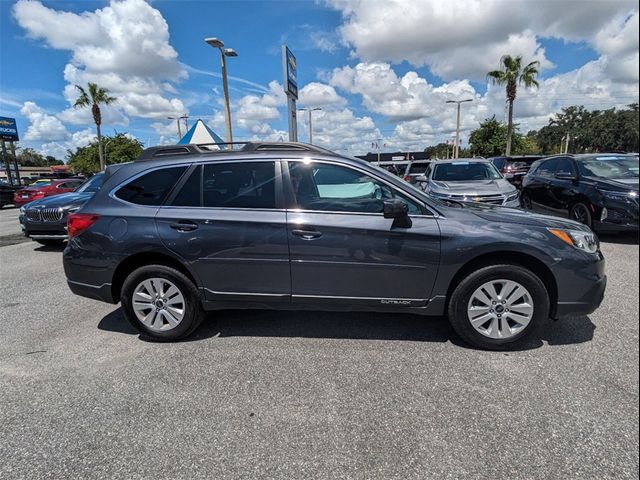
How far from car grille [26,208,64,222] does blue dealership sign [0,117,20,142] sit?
3848 cm

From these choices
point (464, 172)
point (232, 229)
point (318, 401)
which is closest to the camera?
point (318, 401)

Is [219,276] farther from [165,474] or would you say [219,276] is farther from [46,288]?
[46,288]

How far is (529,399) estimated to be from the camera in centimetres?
275

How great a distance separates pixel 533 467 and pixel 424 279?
5.13 ft

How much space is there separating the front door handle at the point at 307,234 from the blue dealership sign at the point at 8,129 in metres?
45.6

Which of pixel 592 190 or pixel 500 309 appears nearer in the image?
pixel 500 309

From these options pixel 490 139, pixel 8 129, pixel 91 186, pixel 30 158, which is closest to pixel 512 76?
pixel 490 139

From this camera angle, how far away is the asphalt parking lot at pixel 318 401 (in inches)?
88.1

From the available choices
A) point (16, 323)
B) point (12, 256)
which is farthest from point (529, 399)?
point (12, 256)

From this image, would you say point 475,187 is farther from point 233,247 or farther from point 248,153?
point 233,247

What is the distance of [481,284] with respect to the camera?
11.1 feet

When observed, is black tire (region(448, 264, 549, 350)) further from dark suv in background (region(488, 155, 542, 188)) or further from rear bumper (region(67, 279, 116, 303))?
dark suv in background (region(488, 155, 542, 188))

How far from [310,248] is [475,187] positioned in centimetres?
597

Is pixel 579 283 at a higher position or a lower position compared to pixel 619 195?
lower
